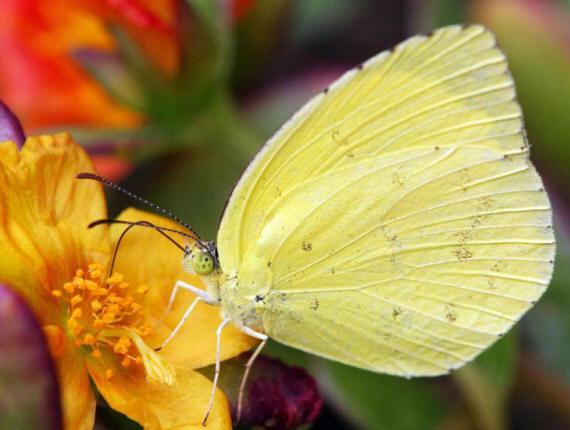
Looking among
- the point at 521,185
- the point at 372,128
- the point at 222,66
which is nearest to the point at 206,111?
the point at 222,66

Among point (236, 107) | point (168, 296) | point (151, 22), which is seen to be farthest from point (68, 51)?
point (168, 296)

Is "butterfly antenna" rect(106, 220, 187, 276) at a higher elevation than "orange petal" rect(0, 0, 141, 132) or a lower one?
lower

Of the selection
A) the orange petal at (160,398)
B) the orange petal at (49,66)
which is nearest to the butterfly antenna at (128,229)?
the orange petal at (160,398)

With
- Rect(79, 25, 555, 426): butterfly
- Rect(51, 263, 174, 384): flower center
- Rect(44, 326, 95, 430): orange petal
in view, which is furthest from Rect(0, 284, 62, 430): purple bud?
Rect(79, 25, 555, 426): butterfly

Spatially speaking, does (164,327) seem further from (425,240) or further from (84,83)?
(84,83)

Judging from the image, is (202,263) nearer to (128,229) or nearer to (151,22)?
(128,229)

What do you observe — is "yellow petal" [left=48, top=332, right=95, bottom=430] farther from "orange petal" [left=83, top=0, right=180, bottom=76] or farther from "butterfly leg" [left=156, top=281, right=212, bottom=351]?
→ "orange petal" [left=83, top=0, right=180, bottom=76]

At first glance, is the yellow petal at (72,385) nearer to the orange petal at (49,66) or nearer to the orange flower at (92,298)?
the orange flower at (92,298)
